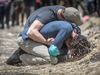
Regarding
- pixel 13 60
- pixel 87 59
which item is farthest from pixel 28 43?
pixel 87 59

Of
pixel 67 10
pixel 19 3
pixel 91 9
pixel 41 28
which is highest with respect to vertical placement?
pixel 67 10

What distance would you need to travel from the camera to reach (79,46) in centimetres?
309

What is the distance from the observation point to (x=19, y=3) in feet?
30.6

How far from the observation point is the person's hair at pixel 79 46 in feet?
10.0

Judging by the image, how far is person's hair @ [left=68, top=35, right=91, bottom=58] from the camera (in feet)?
10.0

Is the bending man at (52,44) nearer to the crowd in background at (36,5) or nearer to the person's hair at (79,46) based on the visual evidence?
the person's hair at (79,46)

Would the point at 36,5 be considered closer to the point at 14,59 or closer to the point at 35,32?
the point at 14,59

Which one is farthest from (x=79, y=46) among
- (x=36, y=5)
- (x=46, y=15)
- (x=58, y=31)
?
(x=36, y=5)

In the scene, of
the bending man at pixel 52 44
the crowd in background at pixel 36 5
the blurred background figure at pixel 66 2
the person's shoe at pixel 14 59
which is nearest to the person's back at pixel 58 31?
the bending man at pixel 52 44

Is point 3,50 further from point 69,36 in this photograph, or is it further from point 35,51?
point 69,36

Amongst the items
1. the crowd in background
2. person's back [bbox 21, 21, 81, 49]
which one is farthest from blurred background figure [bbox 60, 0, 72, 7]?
person's back [bbox 21, 21, 81, 49]

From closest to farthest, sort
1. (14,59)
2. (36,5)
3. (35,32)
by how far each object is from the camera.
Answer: (35,32)
(14,59)
(36,5)

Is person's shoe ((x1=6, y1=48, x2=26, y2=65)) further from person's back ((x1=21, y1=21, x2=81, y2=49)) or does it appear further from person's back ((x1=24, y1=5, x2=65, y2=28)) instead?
person's back ((x1=24, y1=5, x2=65, y2=28))

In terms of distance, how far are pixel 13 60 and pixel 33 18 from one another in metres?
0.85
